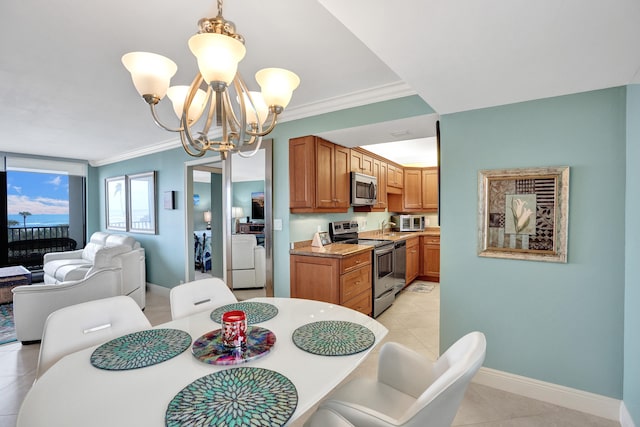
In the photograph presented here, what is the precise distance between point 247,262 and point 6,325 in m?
2.85

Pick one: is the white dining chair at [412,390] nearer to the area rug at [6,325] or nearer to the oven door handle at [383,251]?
the oven door handle at [383,251]

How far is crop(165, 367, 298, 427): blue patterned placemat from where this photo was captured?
2.69 ft

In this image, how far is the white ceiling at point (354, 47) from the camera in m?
1.16

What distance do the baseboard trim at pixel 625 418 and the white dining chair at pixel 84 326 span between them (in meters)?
2.76

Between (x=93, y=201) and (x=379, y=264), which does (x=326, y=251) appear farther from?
(x=93, y=201)

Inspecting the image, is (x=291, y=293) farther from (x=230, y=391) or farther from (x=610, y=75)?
(x=610, y=75)

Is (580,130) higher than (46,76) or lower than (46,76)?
lower

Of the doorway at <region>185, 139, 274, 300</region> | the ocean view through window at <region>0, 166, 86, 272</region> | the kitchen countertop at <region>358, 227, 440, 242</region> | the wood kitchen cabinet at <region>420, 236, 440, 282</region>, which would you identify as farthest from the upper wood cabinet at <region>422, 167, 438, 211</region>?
the ocean view through window at <region>0, 166, 86, 272</region>

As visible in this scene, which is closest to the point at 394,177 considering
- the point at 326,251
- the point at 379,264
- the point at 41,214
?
the point at 379,264

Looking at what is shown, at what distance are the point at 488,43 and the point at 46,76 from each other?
3.16m

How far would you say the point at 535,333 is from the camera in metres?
2.12

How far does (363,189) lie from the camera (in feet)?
13.5

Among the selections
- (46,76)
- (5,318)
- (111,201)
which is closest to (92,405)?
(46,76)

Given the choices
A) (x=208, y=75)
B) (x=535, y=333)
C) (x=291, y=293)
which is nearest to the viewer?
(x=208, y=75)
